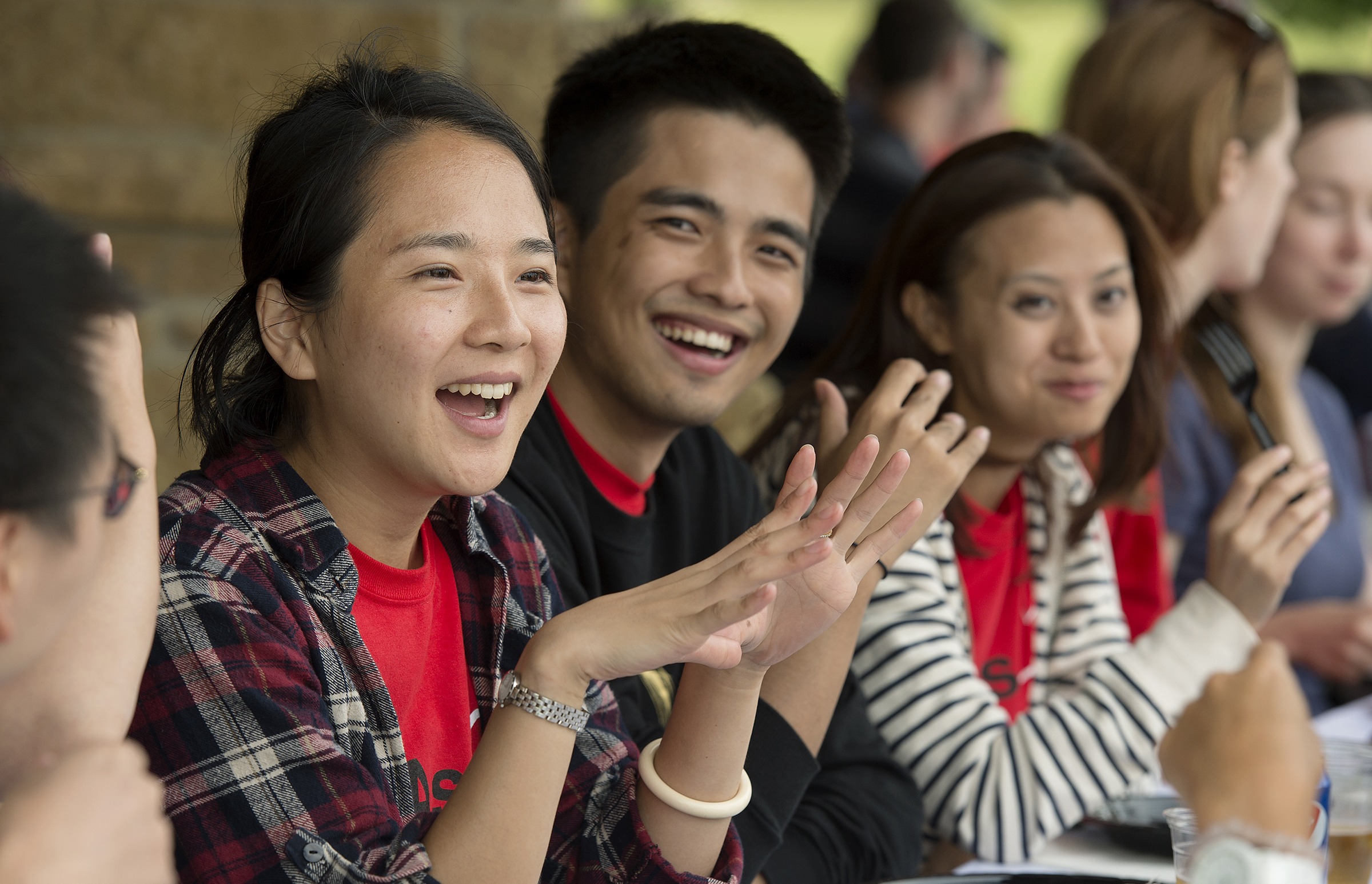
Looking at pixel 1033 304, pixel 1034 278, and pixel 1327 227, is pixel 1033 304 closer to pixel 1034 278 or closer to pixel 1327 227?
pixel 1034 278

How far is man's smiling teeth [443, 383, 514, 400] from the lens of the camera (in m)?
1.17

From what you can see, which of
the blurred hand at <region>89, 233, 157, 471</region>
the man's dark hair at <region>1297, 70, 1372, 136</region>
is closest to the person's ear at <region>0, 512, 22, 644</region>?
the blurred hand at <region>89, 233, 157, 471</region>

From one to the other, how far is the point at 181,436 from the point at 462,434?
37cm

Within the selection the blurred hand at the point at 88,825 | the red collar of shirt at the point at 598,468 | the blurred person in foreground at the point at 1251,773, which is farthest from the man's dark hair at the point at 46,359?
the red collar of shirt at the point at 598,468

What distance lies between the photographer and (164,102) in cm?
290

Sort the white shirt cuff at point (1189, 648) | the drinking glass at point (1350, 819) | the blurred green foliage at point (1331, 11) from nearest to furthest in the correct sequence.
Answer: the drinking glass at point (1350, 819) → the white shirt cuff at point (1189, 648) → the blurred green foliage at point (1331, 11)

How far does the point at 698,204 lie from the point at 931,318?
517 mm

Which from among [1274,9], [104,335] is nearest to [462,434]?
[104,335]

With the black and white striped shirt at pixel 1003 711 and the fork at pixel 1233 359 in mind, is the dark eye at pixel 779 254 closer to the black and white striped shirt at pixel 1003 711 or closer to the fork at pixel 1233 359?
the black and white striped shirt at pixel 1003 711

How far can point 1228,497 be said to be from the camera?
184 cm

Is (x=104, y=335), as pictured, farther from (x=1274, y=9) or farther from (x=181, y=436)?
(x=1274, y=9)

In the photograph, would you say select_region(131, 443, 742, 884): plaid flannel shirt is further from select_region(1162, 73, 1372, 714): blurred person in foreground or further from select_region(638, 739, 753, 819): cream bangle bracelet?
select_region(1162, 73, 1372, 714): blurred person in foreground

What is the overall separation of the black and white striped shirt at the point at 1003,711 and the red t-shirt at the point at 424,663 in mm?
650

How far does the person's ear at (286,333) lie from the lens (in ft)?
3.90
